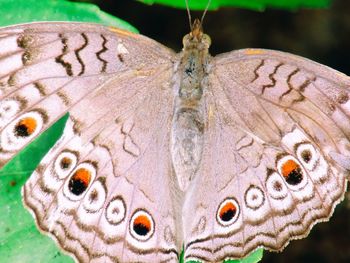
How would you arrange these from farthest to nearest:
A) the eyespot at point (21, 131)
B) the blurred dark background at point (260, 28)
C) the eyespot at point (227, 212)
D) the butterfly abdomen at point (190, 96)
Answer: the blurred dark background at point (260, 28)
the butterfly abdomen at point (190, 96)
the eyespot at point (227, 212)
the eyespot at point (21, 131)

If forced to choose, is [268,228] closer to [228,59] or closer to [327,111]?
[327,111]

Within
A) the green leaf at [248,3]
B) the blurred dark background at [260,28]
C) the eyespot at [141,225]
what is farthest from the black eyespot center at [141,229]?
the blurred dark background at [260,28]

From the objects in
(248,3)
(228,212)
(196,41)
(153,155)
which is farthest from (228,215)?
(248,3)

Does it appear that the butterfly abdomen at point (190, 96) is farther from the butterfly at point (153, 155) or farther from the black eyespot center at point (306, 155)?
the black eyespot center at point (306, 155)

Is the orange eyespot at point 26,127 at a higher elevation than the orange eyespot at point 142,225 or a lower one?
higher

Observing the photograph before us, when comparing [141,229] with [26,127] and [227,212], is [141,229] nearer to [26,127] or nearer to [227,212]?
[227,212]

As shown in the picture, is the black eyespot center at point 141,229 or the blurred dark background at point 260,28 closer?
the black eyespot center at point 141,229
